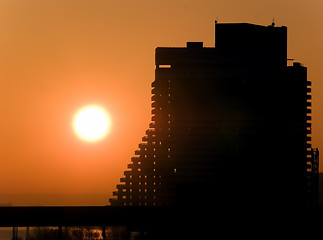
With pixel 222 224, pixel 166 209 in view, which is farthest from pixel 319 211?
pixel 166 209

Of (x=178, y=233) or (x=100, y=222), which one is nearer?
(x=100, y=222)

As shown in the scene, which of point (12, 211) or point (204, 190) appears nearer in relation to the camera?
point (12, 211)

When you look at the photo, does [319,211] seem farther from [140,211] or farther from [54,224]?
[54,224]

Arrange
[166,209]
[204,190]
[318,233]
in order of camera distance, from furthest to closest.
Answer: [204,190], [166,209], [318,233]

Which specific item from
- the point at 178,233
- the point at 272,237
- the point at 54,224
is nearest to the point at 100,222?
the point at 54,224

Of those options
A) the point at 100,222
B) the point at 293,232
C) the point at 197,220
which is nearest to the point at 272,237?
the point at 293,232

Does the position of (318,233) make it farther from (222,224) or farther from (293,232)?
(222,224)

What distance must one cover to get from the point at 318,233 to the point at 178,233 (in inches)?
789

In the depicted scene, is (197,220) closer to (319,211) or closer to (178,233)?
(178,233)

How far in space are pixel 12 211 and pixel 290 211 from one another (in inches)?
1349

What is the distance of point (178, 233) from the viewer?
119188 millimetres

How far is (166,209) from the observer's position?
380 feet

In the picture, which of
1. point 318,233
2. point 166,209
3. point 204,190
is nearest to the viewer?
point 318,233

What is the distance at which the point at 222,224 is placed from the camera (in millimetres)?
114312
